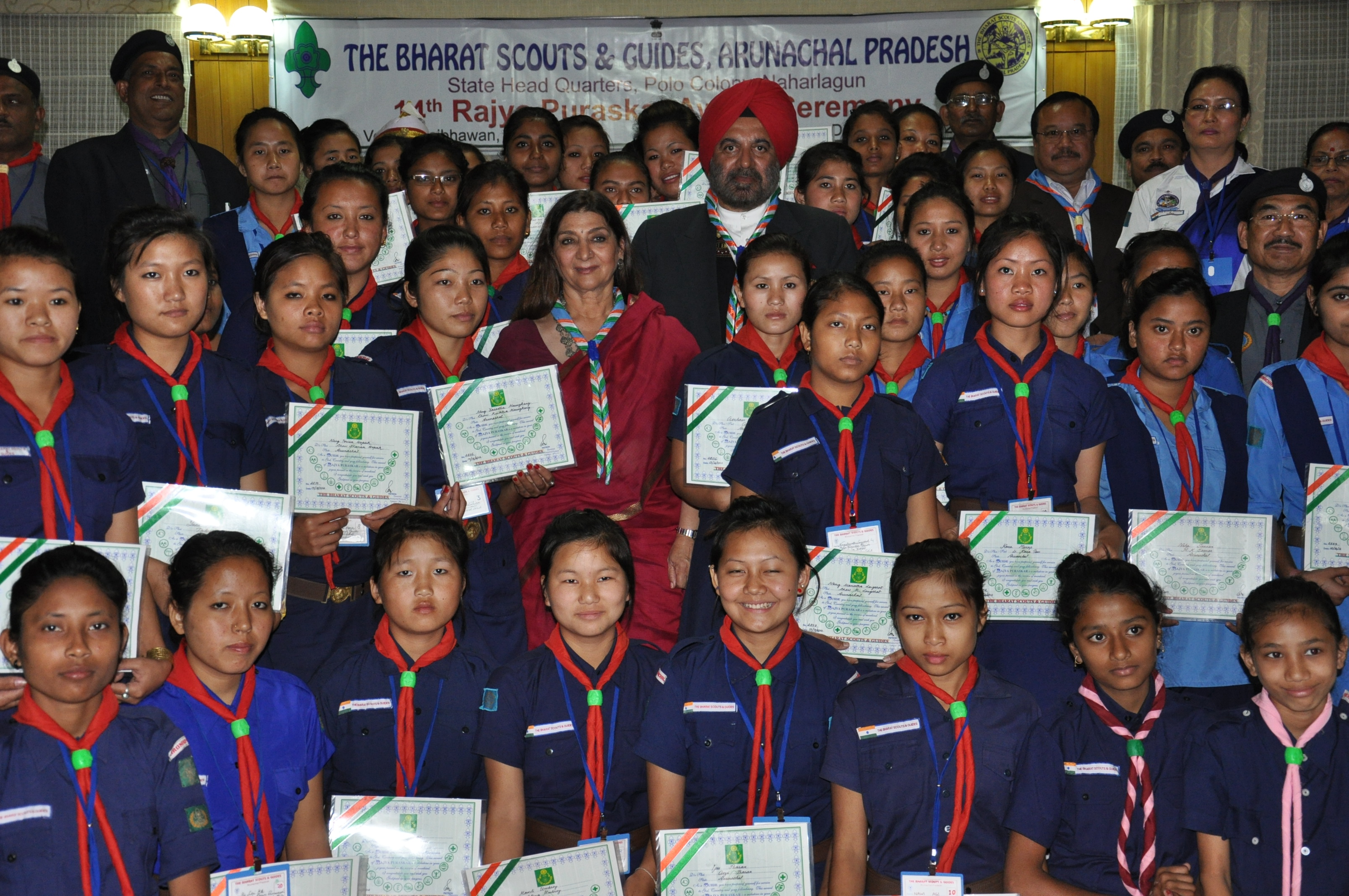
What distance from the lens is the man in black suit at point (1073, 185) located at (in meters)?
6.88

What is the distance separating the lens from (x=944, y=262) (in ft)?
17.9

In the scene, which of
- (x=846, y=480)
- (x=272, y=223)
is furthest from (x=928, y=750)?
(x=272, y=223)

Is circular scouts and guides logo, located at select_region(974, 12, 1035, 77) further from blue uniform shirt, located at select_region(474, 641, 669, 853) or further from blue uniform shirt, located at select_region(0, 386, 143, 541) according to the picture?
blue uniform shirt, located at select_region(0, 386, 143, 541)

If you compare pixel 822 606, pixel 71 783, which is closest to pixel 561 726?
pixel 822 606

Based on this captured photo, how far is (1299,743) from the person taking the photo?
3791mm

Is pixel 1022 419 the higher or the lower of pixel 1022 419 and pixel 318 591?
the higher

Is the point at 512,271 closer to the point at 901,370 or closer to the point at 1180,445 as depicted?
the point at 901,370

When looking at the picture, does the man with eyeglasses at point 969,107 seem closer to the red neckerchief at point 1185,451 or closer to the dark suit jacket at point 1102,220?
the dark suit jacket at point 1102,220

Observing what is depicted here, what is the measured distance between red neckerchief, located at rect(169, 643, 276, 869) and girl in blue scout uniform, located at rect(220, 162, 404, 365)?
186cm

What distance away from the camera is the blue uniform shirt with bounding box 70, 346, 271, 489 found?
159 inches

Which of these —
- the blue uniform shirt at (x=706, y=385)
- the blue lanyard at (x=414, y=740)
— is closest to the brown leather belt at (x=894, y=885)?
the blue uniform shirt at (x=706, y=385)

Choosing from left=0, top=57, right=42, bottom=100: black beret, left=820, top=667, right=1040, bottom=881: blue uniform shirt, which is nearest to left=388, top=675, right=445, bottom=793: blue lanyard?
left=820, top=667, right=1040, bottom=881: blue uniform shirt

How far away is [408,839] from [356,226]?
109 inches

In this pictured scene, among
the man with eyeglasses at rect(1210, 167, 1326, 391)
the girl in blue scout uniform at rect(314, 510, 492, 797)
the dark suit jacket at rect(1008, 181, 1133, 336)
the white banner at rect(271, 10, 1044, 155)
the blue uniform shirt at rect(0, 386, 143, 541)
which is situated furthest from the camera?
the white banner at rect(271, 10, 1044, 155)
